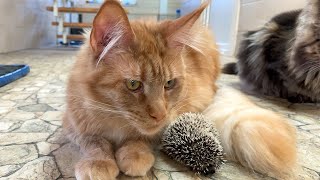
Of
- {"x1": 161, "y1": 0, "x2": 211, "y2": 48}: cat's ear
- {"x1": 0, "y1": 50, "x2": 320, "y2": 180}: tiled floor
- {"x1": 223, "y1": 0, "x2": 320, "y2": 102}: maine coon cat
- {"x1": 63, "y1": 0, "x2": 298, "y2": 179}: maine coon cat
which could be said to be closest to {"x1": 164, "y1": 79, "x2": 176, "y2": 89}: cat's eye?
{"x1": 63, "y1": 0, "x2": 298, "y2": 179}: maine coon cat

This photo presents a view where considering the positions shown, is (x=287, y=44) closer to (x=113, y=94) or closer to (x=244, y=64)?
(x=244, y=64)

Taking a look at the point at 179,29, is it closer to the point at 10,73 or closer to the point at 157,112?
the point at 157,112

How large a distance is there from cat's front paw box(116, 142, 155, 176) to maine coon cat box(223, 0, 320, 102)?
1096 millimetres

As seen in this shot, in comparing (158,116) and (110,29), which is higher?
(110,29)

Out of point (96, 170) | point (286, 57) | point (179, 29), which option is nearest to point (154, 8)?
point (286, 57)

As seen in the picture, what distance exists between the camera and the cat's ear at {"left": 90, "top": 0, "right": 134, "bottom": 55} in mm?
719

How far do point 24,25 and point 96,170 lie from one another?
415 centimetres

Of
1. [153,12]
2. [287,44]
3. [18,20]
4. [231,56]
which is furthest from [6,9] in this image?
[287,44]

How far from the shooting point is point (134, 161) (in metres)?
0.73

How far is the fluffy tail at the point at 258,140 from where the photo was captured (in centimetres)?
73

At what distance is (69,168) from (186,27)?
1.64 ft

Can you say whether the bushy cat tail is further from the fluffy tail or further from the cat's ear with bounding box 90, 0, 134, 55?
the cat's ear with bounding box 90, 0, 134, 55

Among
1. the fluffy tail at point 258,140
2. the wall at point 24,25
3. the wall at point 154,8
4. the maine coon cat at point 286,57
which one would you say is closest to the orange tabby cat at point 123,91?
the fluffy tail at point 258,140

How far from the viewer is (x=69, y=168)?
762 mm
